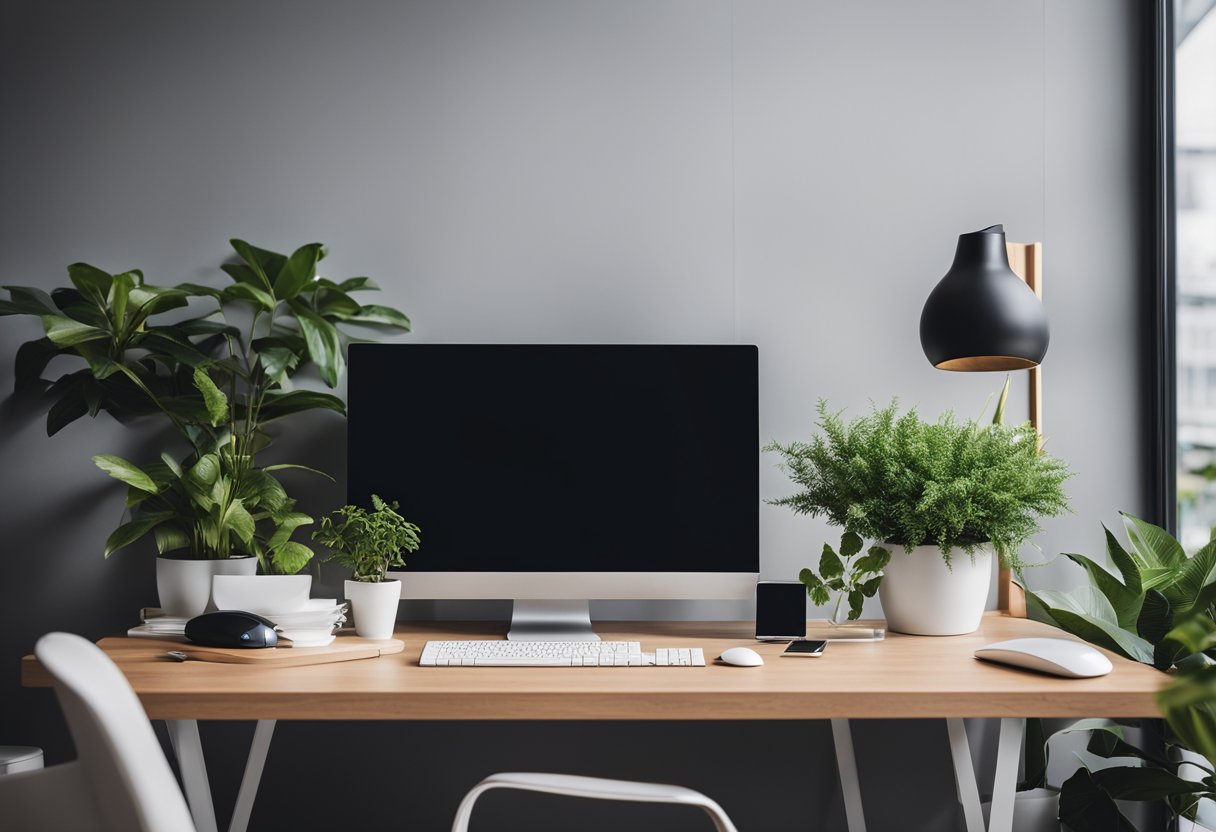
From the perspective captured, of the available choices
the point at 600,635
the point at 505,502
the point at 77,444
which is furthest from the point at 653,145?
the point at 77,444

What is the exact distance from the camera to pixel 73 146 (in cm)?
223

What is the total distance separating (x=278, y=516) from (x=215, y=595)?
215 millimetres

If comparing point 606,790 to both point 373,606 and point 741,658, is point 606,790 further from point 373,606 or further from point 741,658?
point 373,606

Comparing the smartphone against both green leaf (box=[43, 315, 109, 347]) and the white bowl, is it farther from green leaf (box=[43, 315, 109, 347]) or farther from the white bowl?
green leaf (box=[43, 315, 109, 347])

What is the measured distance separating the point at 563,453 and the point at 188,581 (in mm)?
826

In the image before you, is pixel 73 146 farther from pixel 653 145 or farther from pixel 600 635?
pixel 600 635

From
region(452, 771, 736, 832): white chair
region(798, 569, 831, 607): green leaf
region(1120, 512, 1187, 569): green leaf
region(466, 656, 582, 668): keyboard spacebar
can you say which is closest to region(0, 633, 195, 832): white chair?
region(452, 771, 736, 832): white chair

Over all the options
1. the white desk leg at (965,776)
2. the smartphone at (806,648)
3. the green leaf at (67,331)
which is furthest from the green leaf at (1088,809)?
the green leaf at (67,331)

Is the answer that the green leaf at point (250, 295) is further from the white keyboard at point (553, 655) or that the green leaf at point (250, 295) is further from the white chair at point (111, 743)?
the white chair at point (111, 743)

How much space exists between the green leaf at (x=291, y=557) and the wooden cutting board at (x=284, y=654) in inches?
8.4

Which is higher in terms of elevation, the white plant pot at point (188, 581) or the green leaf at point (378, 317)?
the green leaf at point (378, 317)

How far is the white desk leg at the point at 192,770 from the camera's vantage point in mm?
1815

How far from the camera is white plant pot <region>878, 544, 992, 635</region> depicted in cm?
189

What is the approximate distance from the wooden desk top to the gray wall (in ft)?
2.15
